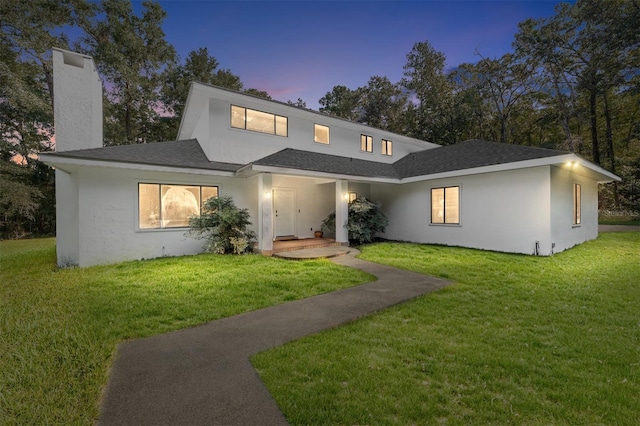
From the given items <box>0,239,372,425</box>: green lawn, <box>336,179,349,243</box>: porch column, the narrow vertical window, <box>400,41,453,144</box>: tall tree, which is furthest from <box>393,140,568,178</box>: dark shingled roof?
<box>400,41,453,144</box>: tall tree

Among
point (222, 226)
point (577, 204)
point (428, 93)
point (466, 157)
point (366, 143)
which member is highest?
point (428, 93)

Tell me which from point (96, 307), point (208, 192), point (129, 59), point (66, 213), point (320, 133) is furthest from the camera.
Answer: point (129, 59)

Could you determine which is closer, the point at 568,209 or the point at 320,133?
the point at 568,209

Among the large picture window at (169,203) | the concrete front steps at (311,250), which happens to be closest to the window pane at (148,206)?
the large picture window at (169,203)

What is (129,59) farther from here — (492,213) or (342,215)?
(492,213)

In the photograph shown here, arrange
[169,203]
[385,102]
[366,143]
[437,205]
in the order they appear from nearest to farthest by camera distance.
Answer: [169,203] < [437,205] < [366,143] < [385,102]

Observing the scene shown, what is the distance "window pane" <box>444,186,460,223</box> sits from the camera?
33.8 ft

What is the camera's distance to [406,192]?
12.1 meters

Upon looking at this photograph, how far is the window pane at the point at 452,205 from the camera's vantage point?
33.8 feet

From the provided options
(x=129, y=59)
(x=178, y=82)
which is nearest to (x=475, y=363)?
(x=129, y=59)

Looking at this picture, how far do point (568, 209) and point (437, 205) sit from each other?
13.6ft

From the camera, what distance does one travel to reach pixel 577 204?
10.3 m

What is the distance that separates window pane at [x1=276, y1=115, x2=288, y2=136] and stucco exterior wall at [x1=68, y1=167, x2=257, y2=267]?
13.9ft

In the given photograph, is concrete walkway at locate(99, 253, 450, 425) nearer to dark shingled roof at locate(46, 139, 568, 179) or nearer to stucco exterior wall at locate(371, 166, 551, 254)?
dark shingled roof at locate(46, 139, 568, 179)
